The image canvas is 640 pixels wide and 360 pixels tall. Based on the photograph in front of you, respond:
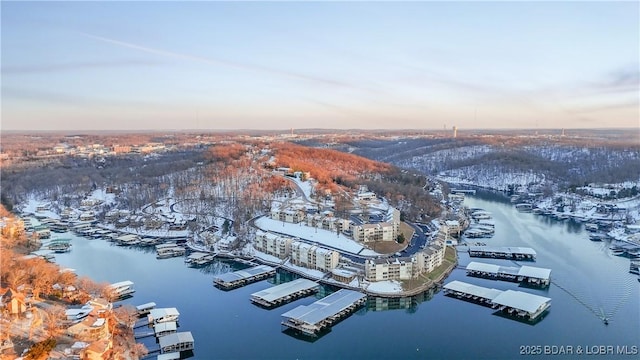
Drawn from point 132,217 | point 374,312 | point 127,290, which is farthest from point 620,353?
point 132,217

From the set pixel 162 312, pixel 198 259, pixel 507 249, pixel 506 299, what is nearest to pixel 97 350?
pixel 162 312

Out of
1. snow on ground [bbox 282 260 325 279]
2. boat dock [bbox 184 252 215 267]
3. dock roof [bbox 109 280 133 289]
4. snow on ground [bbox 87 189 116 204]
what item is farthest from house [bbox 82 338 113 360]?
snow on ground [bbox 87 189 116 204]

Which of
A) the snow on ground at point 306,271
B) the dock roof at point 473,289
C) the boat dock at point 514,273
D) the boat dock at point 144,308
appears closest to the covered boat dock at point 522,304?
the dock roof at point 473,289

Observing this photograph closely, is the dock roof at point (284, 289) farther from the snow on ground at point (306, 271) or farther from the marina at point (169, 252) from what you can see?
the marina at point (169, 252)

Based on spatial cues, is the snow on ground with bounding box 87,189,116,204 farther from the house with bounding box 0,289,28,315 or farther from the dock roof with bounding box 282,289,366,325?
the dock roof with bounding box 282,289,366,325

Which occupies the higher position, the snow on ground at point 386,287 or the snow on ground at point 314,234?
the snow on ground at point 314,234

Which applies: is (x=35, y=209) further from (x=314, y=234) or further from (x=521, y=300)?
(x=521, y=300)

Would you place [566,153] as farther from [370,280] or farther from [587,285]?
[370,280]
